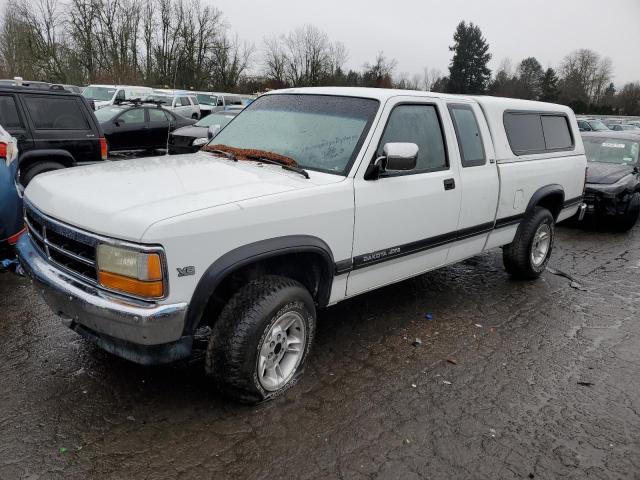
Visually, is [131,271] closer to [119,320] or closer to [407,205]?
[119,320]

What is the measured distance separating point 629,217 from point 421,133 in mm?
6287

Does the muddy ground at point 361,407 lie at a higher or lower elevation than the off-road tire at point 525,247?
lower

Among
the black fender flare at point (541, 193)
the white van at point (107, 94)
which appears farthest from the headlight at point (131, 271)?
the white van at point (107, 94)

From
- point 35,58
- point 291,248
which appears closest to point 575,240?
point 291,248

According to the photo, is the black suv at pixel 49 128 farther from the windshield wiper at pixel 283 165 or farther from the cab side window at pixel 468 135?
the cab side window at pixel 468 135

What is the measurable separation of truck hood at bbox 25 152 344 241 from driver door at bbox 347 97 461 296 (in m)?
0.40

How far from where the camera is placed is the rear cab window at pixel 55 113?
7.50 meters

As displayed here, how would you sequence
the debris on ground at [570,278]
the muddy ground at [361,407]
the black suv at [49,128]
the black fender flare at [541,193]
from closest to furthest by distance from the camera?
the muddy ground at [361,407] < the black fender flare at [541,193] < the debris on ground at [570,278] < the black suv at [49,128]

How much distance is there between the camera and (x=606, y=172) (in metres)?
8.95

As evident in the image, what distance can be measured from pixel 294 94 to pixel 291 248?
1866mm

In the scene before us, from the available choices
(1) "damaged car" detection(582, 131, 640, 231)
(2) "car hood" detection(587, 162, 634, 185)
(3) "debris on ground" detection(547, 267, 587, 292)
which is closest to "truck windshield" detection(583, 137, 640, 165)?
(1) "damaged car" detection(582, 131, 640, 231)

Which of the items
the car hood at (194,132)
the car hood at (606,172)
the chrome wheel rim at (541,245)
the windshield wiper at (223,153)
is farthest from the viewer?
the car hood at (194,132)

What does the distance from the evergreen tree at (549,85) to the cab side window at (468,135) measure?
233 ft

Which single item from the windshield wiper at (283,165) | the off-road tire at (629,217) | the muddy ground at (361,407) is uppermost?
the windshield wiper at (283,165)
